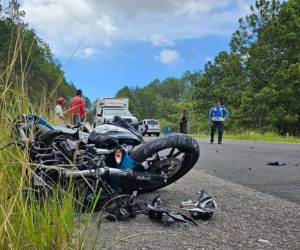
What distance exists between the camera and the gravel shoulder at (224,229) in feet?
8.63

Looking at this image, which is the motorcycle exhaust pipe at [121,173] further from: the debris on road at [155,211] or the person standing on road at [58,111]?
the person standing on road at [58,111]

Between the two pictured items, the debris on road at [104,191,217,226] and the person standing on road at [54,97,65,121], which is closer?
the debris on road at [104,191,217,226]

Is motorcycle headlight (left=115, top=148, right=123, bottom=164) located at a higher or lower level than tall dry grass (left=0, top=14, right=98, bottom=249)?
higher

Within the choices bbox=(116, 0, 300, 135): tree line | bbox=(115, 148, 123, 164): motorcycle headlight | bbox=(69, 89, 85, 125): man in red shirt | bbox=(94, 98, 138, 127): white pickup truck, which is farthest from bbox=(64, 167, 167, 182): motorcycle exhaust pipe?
bbox=(116, 0, 300, 135): tree line

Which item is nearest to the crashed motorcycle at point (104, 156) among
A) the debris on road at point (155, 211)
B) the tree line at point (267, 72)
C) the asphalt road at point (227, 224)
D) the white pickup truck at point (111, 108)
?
the debris on road at point (155, 211)

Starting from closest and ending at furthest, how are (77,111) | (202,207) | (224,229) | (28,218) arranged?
(28,218) → (224,229) → (202,207) → (77,111)

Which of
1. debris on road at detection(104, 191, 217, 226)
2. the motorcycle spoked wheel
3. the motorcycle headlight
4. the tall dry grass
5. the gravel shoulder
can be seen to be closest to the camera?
the tall dry grass

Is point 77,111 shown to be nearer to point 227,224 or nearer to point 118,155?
point 118,155

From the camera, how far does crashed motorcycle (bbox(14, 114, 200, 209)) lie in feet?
9.62

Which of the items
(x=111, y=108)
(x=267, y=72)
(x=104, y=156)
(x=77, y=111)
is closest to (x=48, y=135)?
(x=104, y=156)

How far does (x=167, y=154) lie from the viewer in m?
4.19

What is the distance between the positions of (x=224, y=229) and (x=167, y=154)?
1.31 meters

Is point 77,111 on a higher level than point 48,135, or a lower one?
higher

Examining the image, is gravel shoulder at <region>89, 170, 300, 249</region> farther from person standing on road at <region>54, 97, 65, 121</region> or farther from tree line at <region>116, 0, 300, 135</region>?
tree line at <region>116, 0, 300, 135</region>
